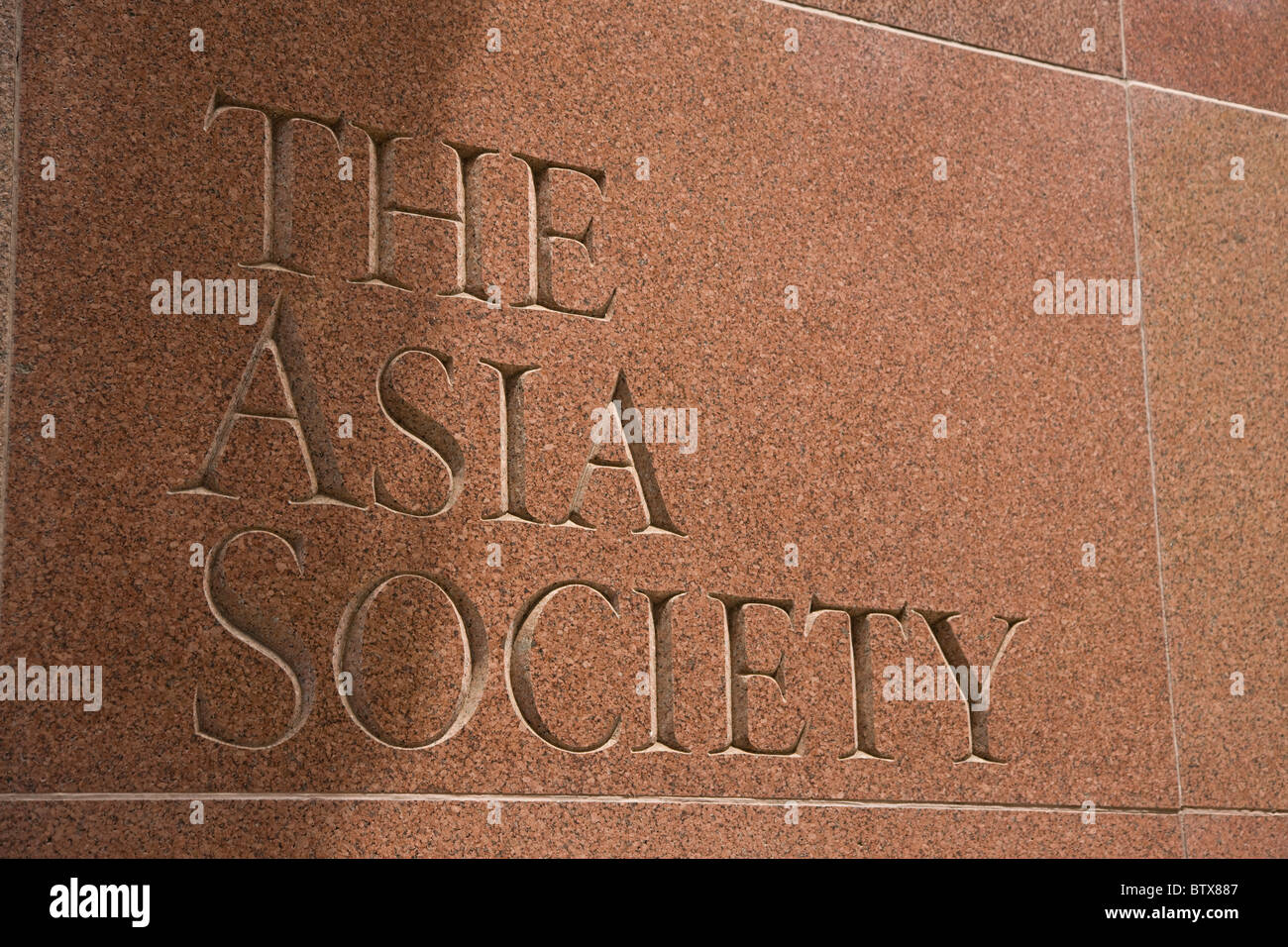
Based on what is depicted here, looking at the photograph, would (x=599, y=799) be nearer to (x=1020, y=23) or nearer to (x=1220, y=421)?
(x=1220, y=421)

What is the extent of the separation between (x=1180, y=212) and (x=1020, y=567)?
158 cm

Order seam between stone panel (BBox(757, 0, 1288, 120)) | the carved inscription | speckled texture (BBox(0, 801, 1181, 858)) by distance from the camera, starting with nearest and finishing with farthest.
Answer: speckled texture (BBox(0, 801, 1181, 858)) < the carved inscription < seam between stone panel (BBox(757, 0, 1288, 120))

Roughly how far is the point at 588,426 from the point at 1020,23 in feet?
7.58

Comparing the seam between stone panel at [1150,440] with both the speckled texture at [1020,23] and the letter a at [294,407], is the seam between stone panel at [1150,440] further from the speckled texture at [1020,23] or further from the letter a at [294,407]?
the letter a at [294,407]

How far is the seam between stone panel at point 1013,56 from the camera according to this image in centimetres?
439

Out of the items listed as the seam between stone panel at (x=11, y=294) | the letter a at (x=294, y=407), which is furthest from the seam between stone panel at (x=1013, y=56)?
the seam between stone panel at (x=11, y=294)

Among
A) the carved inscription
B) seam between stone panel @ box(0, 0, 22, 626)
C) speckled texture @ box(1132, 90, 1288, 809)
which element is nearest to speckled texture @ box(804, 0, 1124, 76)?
speckled texture @ box(1132, 90, 1288, 809)

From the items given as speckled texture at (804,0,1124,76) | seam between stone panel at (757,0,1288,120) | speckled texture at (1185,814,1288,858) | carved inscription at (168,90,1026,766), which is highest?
speckled texture at (804,0,1124,76)

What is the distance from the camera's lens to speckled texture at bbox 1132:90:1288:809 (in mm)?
4477

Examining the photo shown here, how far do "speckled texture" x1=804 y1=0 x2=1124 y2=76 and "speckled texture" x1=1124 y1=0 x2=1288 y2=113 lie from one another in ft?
0.38

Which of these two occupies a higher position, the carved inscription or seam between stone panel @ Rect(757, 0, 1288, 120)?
seam between stone panel @ Rect(757, 0, 1288, 120)

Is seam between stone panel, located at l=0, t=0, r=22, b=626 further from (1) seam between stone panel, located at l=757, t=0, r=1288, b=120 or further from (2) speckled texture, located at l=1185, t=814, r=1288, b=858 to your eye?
(2) speckled texture, located at l=1185, t=814, r=1288, b=858

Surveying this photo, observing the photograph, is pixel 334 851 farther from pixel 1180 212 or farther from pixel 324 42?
pixel 1180 212

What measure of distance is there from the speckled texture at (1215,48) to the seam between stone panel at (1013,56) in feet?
0.07
